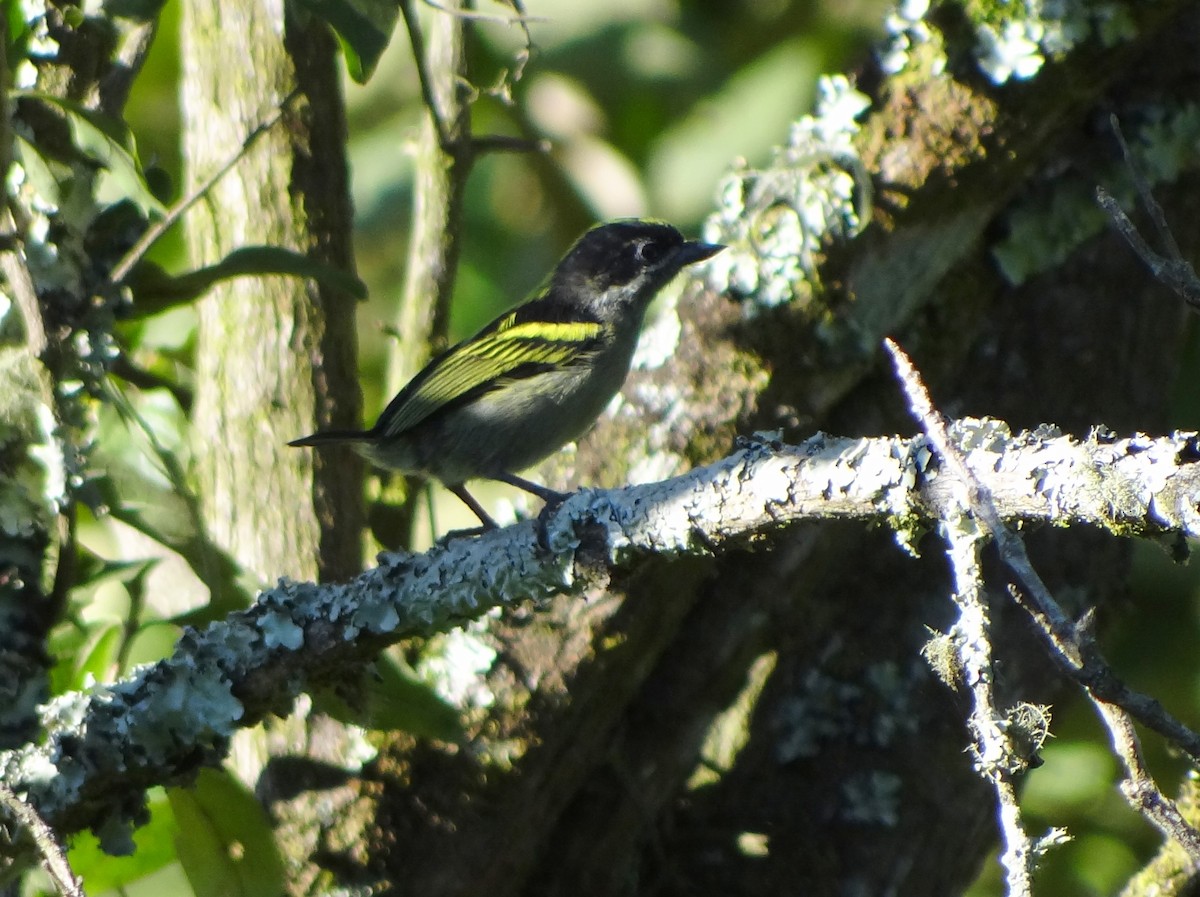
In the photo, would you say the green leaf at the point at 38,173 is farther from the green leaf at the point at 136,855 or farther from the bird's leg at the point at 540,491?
the green leaf at the point at 136,855

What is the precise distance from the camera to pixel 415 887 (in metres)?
2.95

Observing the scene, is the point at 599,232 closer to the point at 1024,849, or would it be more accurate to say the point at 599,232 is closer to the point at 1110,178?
the point at 1110,178

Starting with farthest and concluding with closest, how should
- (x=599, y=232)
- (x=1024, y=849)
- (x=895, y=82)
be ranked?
(x=599, y=232), (x=895, y=82), (x=1024, y=849)

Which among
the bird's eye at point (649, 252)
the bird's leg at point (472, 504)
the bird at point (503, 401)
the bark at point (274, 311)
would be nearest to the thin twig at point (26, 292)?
the bird at point (503, 401)

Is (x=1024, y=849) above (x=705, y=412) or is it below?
below

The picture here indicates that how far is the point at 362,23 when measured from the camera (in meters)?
2.55

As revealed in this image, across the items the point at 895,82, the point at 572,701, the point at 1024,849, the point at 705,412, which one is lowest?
the point at 1024,849

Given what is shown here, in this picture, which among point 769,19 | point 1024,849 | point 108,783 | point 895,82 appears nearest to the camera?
point 1024,849

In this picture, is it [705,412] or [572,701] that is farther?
[705,412]

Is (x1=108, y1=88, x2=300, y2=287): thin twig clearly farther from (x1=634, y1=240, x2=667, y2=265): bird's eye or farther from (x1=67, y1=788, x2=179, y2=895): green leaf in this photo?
(x1=634, y1=240, x2=667, y2=265): bird's eye

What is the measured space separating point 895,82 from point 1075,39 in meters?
0.45

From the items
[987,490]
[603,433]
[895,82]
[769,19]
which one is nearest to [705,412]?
[603,433]

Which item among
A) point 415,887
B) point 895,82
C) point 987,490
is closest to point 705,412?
point 895,82

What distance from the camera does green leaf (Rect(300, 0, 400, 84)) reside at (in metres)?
2.54
